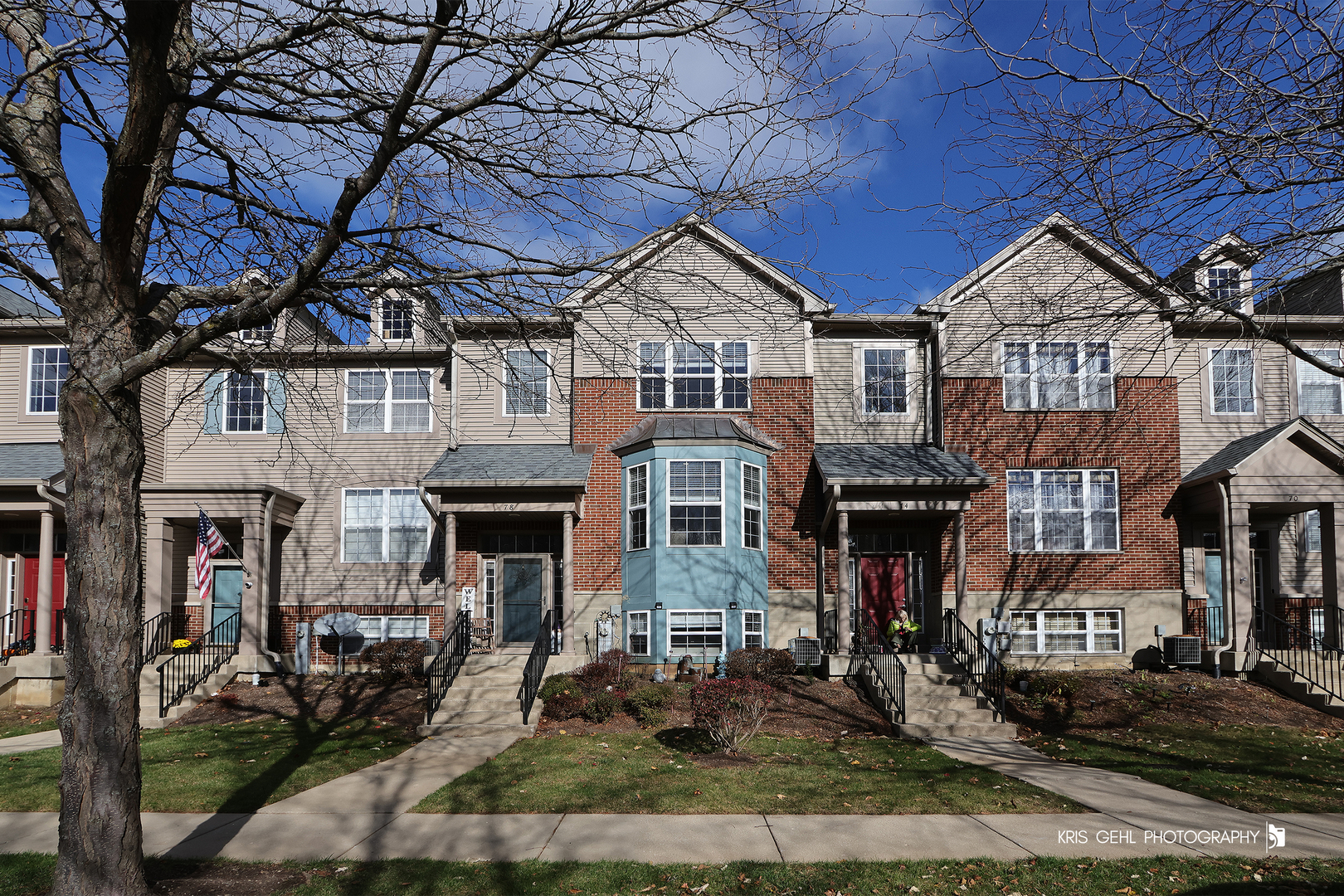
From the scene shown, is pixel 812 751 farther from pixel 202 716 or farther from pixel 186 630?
pixel 186 630

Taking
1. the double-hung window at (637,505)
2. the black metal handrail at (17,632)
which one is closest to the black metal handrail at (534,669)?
the double-hung window at (637,505)

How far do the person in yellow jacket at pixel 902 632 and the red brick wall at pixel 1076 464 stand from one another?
1.79m

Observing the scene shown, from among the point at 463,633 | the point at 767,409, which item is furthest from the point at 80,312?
the point at 767,409

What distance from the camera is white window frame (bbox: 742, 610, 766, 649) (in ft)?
60.1

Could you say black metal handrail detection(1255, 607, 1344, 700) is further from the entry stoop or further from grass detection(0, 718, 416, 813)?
grass detection(0, 718, 416, 813)

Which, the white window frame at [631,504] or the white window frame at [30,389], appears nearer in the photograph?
the white window frame at [631,504]

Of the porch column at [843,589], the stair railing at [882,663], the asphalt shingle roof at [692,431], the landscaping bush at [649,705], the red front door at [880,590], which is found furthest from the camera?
the red front door at [880,590]

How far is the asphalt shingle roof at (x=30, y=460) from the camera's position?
1770cm

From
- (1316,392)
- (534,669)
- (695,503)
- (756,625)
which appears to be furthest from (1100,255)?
(1316,392)

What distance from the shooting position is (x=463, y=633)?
17062mm

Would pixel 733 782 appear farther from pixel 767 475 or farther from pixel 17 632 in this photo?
pixel 17 632

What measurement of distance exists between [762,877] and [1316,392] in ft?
65.1

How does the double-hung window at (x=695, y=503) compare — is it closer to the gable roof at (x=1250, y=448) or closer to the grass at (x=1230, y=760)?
the grass at (x=1230, y=760)

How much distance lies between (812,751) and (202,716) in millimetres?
10433
